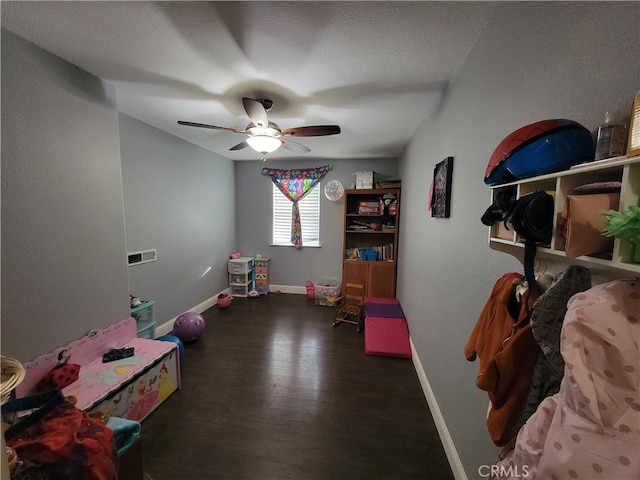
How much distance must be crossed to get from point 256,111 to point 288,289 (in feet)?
11.1

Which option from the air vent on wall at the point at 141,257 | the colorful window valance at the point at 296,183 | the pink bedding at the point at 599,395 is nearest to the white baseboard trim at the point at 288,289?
the colorful window valance at the point at 296,183

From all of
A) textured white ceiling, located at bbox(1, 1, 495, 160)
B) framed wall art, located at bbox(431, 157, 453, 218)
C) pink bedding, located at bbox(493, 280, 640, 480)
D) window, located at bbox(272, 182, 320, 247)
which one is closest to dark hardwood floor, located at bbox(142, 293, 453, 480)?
pink bedding, located at bbox(493, 280, 640, 480)

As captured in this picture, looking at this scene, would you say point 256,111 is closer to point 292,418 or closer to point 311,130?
point 311,130

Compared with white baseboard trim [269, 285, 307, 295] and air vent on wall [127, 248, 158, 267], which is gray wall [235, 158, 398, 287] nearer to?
white baseboard trim [269, 285, 307, 295]

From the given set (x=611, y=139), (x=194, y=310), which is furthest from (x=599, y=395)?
(x=194, y=310)

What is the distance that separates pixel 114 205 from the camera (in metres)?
1.90

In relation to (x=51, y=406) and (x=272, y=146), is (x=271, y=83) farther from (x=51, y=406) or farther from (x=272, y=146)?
(x=51, y=406)

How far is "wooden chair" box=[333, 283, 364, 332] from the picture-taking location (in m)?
3.32

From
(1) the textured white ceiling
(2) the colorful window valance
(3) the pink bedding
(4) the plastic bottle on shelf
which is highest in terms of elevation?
(1) the textured white ceiling

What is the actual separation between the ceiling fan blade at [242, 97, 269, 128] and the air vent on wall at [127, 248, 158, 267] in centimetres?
189

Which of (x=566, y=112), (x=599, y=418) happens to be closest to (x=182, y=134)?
(x=566, y=112)

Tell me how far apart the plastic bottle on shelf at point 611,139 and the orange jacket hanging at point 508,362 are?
14.5 inches

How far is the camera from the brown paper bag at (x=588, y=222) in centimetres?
45

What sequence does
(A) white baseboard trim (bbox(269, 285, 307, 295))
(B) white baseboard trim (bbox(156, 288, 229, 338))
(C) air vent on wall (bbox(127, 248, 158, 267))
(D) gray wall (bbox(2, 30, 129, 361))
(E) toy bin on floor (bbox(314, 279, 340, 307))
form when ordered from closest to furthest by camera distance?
(D) gray wall (bbox(2, 30, 129, 361))
(C) air vent on wall (bbox(127, 248, 158, 267))
(B) white baseboard trim (bbox(156, 288, 229, 338))
(E) toy bin on floor (bbox(314, 279, 340, 307))
(A) white baseboard trim (bbox(269, 285, 307, 295))
